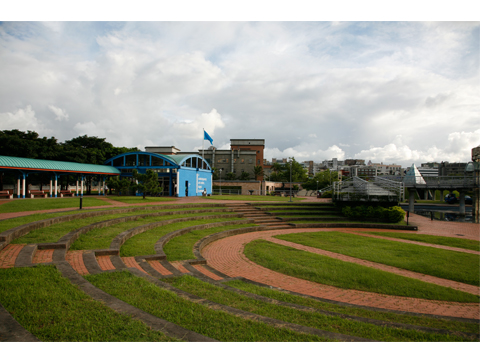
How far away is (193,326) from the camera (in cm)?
340

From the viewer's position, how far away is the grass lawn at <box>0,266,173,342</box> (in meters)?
3.01

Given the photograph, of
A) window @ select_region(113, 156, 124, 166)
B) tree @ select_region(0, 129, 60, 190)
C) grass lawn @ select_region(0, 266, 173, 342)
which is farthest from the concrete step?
tree @ select_region(0, 129, 60, 190)

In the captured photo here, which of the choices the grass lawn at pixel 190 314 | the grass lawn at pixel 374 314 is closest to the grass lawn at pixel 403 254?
the grass lawn at pixel 374 314

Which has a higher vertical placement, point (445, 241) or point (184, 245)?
point (184, 245)

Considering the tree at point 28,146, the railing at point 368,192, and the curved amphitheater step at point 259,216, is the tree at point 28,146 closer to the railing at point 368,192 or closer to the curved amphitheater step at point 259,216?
the curved amphitheater step at point 259,216

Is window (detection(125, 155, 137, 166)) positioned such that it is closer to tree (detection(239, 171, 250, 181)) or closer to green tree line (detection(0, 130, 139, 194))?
green tree line (detection(0, 130, 139, 194))

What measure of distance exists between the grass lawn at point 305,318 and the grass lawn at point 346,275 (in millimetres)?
3339

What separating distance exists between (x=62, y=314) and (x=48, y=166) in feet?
89.1

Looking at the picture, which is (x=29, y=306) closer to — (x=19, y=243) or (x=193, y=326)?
(x=193, y=326)

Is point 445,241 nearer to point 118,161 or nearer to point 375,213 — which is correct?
point 375,213

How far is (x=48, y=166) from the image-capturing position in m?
25.0

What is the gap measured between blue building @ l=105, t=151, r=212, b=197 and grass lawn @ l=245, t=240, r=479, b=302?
71.3 ft

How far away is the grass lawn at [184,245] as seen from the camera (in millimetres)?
8477

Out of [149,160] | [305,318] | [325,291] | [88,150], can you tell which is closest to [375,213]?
[325,291]
